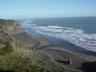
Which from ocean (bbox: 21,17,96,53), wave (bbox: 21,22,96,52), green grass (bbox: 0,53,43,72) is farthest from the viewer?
wave (bbox: 21,22,96,52)

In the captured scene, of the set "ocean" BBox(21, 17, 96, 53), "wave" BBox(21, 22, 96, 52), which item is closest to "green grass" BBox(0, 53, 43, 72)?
"ocean" BBox(21, 17, 96, 53)

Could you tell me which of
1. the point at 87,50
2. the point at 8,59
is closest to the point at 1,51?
the point at 8,59

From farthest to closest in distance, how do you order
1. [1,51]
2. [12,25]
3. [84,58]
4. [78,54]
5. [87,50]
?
1. [12,25]
2. [87,50]
3. [78,54]
4. [84,58]
5. [1,51]

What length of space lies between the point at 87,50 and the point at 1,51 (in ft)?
49.5

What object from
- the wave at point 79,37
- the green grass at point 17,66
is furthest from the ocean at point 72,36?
the green grass at point 17,66

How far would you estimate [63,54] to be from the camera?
94.9ft

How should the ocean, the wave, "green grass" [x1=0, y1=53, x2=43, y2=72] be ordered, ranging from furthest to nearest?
the wave
the ocean
"green grass" [x1=0, y1=53, x2=43, y2=72]

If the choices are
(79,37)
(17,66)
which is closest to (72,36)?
(79,37)

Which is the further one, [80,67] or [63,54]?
[63,54]

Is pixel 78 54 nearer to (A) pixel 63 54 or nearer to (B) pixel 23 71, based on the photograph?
(A) pixel 63 54

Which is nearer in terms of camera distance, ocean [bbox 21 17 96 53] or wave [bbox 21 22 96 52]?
ocean [bbox 21 17 96 53]

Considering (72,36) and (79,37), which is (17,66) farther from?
(72,36)

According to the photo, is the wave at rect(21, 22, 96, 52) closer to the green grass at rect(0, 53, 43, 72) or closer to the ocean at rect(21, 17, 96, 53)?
the ocean at rect(21, 17, 96, 53)

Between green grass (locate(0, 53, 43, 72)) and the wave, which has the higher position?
green grass (locate(0, 53, 43, 72))
